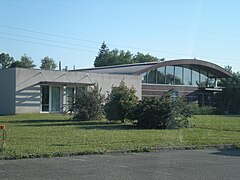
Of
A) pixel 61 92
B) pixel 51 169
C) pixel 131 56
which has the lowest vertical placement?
pixel 51 169

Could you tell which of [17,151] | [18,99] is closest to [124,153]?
[17,151]

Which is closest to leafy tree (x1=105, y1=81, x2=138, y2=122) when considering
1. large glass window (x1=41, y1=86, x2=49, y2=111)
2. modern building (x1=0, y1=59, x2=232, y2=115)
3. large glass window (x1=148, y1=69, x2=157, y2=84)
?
modern building (x1=0, y1=59, x2=232, y2=115)

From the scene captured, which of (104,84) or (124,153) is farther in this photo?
(104,84)

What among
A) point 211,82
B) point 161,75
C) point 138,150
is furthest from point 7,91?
point 211,82

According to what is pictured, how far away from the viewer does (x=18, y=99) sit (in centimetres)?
3838

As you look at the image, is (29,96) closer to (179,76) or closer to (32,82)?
(32,82)

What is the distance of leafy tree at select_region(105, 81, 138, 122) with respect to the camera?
2775cm

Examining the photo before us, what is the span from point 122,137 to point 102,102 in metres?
11.7

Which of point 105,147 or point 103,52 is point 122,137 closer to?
point 105,147

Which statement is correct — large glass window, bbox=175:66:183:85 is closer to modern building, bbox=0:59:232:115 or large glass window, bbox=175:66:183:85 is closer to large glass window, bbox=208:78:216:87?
modern building, bbox=0:59:232:115

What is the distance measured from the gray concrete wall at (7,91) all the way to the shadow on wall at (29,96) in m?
0.51

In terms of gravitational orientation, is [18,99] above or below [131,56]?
below

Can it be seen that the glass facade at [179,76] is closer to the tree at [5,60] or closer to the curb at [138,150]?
the curb at [138,150]

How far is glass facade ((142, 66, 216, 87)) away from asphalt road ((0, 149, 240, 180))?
39.0 m
